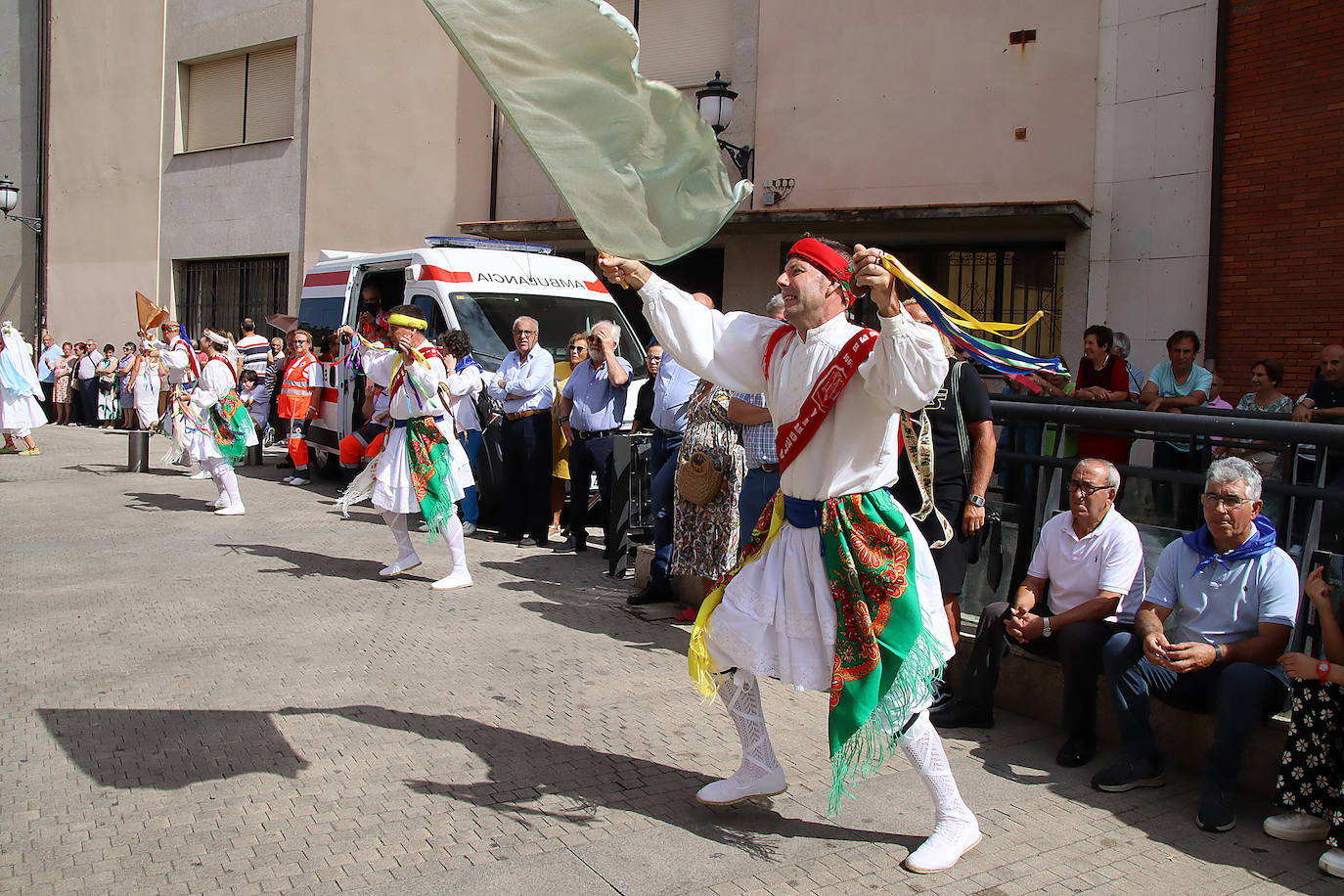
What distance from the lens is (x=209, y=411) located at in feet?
37.5

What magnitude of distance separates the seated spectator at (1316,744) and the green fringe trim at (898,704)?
1344mm

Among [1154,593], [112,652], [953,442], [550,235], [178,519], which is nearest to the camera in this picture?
[1154,593]

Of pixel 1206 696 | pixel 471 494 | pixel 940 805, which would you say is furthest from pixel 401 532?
pixel 1206 696

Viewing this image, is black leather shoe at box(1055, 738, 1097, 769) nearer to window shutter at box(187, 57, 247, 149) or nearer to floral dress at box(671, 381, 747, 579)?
floral dress at box(671, 381, 747, 579)

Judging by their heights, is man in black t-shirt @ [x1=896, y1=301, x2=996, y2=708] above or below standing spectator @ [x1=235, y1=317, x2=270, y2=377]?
below

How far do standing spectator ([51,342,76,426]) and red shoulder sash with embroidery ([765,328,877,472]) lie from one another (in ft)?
74.8

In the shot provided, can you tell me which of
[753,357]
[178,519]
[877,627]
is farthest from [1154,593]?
[178,519]

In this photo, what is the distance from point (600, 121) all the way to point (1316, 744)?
3276 millimetres

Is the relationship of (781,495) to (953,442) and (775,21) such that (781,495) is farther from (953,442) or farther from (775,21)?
(775,21)

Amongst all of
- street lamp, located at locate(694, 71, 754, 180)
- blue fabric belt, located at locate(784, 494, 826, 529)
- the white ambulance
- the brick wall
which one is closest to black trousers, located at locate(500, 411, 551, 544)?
the white ambulance

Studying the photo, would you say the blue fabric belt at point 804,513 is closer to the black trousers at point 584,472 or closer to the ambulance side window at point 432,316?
the black trousers at point 584,472

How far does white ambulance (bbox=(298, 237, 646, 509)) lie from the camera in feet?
37.7

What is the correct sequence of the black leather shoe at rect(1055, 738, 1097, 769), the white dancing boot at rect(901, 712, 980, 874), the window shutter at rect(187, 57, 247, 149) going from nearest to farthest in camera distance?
the white dancing boot at rect(901, 712, 980, 874)
the black leather shoe at rect(1055, 738, 1097, 769)
the window shutter at rect(187, 57, 247, 149)

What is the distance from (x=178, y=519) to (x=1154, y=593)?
30.2ft
